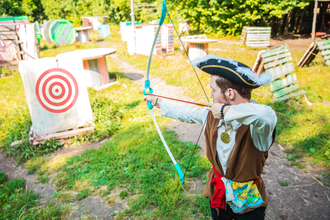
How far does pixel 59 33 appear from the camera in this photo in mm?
11828

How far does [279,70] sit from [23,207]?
4.62m

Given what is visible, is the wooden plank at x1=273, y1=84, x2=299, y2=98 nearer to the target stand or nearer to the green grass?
the green grass

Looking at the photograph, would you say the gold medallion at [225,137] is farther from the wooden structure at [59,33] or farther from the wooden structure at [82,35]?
the wooden structure at [82,35]

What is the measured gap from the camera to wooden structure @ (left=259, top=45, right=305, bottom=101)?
4395 mm

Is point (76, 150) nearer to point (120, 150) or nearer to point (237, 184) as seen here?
point (120, 150)

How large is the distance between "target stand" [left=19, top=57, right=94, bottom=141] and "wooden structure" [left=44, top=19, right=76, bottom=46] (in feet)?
30.7

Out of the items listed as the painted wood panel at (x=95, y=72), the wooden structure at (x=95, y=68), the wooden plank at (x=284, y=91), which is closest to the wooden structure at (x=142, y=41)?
the wooden structure at (x=95, y=68)

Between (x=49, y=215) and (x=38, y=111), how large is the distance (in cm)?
186

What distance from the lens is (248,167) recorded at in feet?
4.35

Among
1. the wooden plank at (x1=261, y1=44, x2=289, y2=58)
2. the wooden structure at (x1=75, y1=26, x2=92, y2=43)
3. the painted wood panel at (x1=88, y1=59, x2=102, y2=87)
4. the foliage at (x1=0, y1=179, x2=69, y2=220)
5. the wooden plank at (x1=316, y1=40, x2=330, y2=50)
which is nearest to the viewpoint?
the foliage at (x1=0, y1=179, x2=69, y2=220)

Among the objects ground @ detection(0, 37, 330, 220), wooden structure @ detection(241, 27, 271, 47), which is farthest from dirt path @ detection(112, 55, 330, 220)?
wooden structure @ detection(241, 27, 271, 47)

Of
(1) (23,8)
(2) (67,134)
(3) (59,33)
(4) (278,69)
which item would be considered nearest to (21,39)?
(3) (59,33)

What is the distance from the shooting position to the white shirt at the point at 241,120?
1054 millimetres

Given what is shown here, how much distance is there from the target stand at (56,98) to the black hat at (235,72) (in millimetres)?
2857
